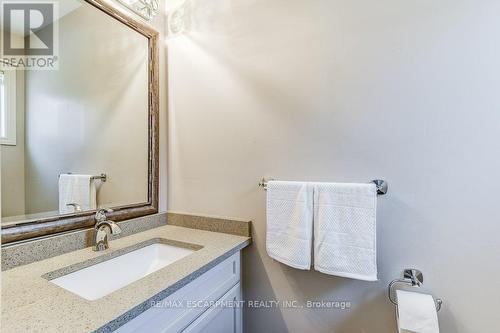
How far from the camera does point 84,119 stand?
1.08 metres

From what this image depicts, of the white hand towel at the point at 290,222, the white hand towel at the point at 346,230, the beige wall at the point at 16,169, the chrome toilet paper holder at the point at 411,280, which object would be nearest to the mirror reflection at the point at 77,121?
the beige wall at the point at 16,169

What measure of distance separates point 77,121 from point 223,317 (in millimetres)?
1089

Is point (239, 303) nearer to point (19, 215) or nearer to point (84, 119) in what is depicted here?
point (19, 215)

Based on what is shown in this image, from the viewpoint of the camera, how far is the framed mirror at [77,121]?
863mm

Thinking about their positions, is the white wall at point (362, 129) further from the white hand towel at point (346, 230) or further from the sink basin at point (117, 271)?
the sink basin at point (117, 271)

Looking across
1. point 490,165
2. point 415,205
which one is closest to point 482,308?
point 415,205

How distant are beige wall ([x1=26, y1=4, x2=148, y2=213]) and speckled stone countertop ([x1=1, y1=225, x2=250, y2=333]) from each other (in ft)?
0.84

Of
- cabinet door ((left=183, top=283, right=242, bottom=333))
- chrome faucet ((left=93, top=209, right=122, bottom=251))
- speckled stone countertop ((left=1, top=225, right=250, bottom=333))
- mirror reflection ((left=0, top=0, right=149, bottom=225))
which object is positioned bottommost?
cabinet door ((left=183, top=283, right=242, bottom=333))

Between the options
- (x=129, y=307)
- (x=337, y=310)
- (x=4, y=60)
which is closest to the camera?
(x=129, y=307)

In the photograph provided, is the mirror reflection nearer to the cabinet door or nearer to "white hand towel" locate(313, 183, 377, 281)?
the cabinet door

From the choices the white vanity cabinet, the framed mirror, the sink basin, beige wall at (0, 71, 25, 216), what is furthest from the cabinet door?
beige wall at (0, 71, 25, 216)

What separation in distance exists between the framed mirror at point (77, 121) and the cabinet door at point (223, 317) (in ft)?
2.12

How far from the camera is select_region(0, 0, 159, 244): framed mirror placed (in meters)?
0.86

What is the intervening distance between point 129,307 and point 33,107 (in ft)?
2.82
